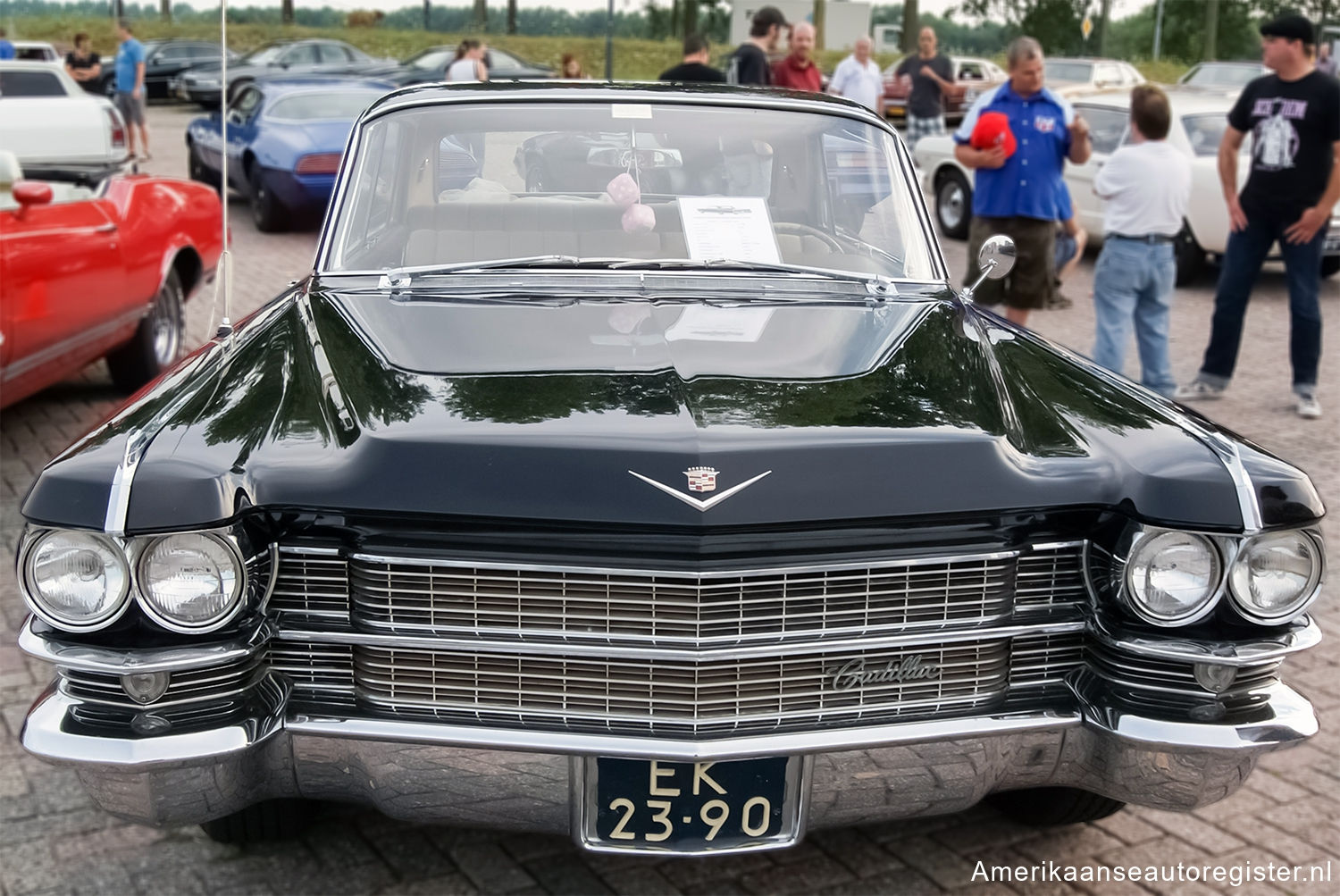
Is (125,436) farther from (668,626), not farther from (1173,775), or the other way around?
(1173,775)

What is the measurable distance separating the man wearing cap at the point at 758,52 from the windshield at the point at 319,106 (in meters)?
4.43

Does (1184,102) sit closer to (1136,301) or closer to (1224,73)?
(1136,301)

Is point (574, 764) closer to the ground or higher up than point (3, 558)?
higher up

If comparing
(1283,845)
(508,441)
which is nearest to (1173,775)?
(1283,845)

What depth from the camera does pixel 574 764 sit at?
2518 millimetres

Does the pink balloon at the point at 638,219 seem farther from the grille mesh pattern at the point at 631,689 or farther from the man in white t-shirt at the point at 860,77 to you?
the man in white t-shirt at the point at 860,77

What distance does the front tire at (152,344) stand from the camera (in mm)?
7145

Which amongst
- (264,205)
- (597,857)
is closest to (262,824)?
(597,857)

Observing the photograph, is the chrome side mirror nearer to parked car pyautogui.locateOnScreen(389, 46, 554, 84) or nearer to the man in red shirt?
the man in red shirt

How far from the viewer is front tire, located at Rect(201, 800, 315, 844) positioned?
3080 mm

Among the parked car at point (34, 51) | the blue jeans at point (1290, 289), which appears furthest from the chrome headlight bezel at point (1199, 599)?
the parked car at point (34, 51)

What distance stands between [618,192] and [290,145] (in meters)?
9.77

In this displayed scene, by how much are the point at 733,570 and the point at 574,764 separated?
1.53ft

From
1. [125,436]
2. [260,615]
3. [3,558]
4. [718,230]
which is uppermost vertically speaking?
[718,230]
